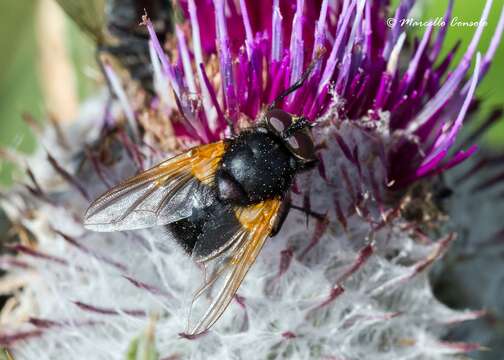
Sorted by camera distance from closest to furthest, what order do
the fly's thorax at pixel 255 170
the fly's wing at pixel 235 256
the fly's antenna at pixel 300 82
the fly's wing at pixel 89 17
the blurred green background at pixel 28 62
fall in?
the fly's wing at pixel 235 256
the fly's thorax at pixel 255 170
the fly's antenna at pixel 300 82
the fly's wing at pixel 89 17
the blurred green background at pixel 28 62

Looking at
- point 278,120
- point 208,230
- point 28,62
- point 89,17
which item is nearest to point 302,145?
point 278,120

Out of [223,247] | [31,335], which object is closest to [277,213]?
[223,247]

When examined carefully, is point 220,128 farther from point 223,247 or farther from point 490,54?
point 490,54

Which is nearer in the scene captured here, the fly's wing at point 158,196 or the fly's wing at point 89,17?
the fly's wing at point 158,196

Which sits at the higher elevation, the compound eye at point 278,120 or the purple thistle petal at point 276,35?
the purple thistle petal at point 276,35

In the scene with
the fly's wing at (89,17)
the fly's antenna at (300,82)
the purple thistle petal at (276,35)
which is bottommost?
the fly's antenna at (300,82)

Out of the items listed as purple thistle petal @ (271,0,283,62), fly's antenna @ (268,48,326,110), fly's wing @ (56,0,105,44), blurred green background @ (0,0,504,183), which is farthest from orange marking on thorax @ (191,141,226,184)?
blurred green background @ (0,0,504,183)

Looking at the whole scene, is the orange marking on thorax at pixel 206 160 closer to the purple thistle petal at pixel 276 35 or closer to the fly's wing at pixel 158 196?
the fly's wing at pixel 158 196

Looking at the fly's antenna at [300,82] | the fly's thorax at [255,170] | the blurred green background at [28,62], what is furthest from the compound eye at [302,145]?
the blurred green background at [28,62]
